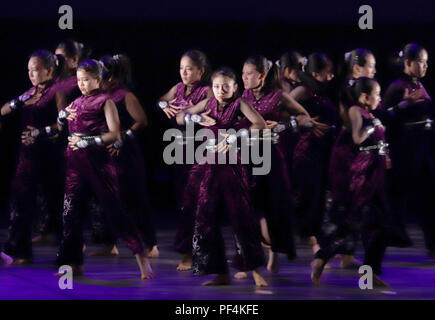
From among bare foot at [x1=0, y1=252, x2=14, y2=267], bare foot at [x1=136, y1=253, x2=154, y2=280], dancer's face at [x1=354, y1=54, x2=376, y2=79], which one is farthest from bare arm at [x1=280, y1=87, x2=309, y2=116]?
bare foot at [x1=0, y1=252, x2=14, y2=267]

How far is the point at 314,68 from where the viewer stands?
8922mm

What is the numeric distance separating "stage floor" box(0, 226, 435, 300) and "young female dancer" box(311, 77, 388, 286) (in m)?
0.23

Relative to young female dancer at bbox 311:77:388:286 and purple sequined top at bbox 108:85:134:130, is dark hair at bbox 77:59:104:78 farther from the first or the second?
young female dancer at bbox 311:77:388:286

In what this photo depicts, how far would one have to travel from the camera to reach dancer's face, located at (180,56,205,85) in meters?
8.10

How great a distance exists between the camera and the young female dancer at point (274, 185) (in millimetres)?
7766

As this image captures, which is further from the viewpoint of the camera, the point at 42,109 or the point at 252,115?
the point at 42,109

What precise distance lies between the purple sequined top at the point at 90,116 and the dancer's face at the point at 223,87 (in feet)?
2.60

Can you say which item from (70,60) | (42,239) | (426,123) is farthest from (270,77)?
(42,239)

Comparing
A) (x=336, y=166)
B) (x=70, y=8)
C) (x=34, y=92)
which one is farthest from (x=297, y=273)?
(x=70, y=8)

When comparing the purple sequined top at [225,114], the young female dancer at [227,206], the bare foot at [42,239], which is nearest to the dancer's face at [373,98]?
the young female dancer at [227,206]

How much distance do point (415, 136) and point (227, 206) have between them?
2.13 m

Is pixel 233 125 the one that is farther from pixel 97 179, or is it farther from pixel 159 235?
pixel 159 235

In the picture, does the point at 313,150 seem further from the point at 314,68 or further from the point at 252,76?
the point at 252,76

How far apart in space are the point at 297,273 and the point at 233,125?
1.33 m
